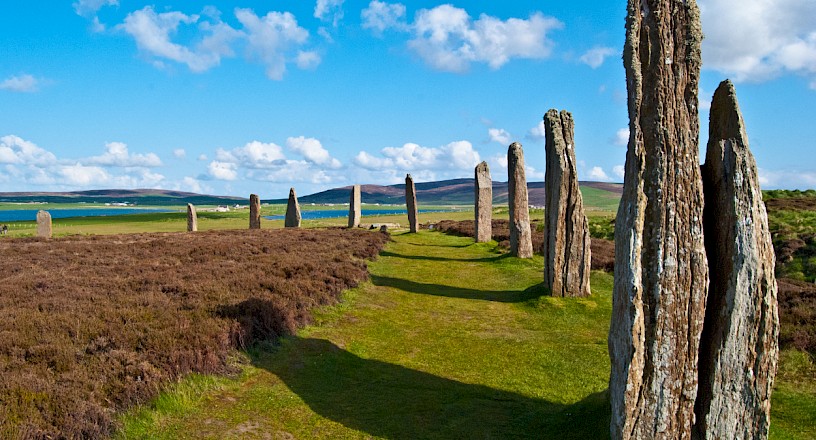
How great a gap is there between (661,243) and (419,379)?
5041mm

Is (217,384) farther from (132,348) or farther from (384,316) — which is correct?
(384,316)

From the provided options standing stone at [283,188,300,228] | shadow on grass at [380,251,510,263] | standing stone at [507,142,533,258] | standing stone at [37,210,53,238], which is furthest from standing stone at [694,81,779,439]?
standing stone at [37,210,53,238]

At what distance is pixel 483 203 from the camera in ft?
95.5

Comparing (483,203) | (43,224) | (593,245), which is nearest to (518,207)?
(593,245)

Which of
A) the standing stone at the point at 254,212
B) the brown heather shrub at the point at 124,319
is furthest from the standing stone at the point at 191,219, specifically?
the brown heather shrub at the point at 124,319

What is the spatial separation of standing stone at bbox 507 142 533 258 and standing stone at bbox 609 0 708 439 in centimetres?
1532

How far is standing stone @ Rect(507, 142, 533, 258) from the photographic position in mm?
23016

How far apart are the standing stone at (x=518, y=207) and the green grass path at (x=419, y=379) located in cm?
641

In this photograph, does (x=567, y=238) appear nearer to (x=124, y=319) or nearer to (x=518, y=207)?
(x=518, y=207)

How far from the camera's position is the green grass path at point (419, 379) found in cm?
762

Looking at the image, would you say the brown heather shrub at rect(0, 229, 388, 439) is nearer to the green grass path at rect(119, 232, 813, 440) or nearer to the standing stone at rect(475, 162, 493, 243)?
the green grass path at rect(119, 232, 813, 440)

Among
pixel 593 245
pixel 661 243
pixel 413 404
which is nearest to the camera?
pixel 661 243

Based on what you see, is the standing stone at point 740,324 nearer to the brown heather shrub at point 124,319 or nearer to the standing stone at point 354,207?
the brown heather shrub at point 124,319

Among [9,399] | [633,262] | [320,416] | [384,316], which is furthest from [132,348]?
[633,262]
